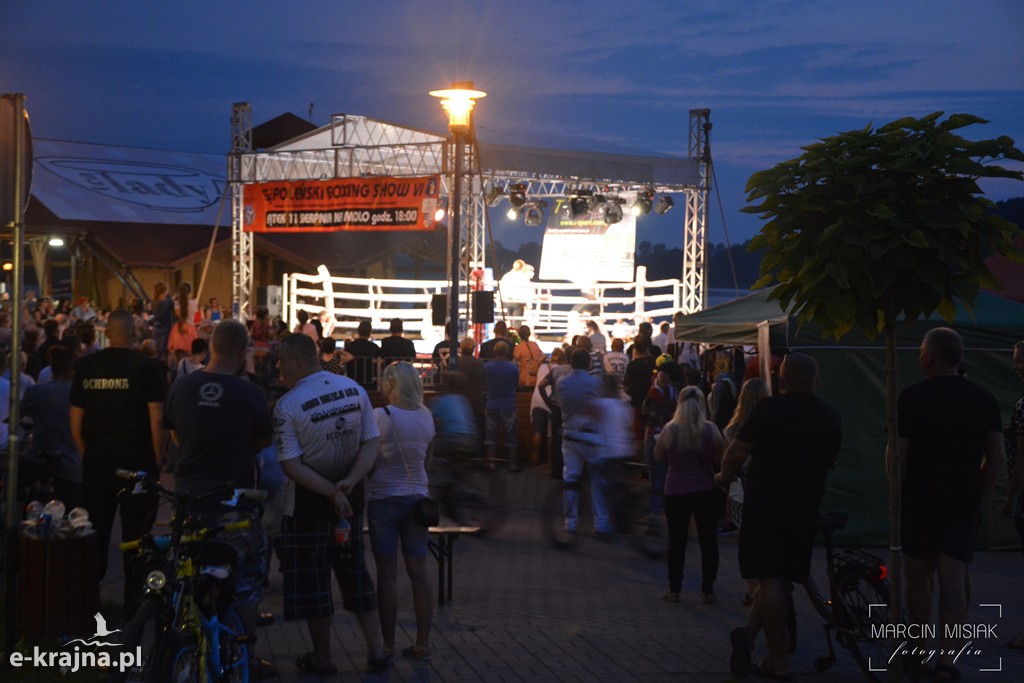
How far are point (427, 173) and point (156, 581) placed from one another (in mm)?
17382

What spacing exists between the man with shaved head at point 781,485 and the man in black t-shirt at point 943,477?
0.52 m

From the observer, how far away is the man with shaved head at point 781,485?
6.06m

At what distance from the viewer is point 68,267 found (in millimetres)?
30297

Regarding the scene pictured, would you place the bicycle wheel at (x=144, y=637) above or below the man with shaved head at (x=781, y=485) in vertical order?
below

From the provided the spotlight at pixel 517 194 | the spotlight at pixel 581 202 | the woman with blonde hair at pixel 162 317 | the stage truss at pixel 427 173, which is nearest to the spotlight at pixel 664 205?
the stage truss at pixel 427 173

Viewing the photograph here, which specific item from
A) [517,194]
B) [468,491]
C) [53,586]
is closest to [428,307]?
[517,194]

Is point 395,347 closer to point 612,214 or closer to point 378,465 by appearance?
point 378,465

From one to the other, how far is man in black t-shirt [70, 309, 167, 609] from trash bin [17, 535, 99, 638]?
0.76m

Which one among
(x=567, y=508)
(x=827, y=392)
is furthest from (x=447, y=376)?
(x=827, y=392)

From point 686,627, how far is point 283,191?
16.1 m

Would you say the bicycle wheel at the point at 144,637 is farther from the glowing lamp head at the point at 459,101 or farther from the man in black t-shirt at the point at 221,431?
the glowing lamp head at the point at 459,101

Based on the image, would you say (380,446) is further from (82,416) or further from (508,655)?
(82,416)

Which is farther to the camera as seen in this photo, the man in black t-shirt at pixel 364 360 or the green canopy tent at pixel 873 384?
the man in black t-shirt at pixel 364 360

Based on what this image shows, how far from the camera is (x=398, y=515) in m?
6.62
